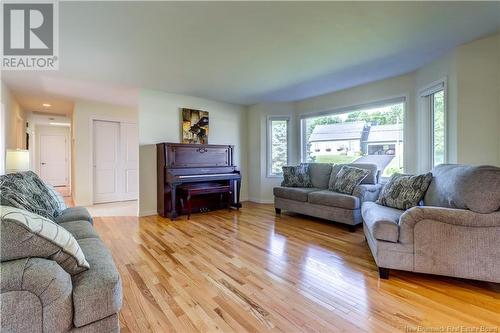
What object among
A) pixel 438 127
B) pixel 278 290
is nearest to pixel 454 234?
pixel 278 290

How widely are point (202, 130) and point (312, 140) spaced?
7.85 feet

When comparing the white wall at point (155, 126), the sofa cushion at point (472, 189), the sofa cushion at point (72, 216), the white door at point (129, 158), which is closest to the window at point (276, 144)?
the white wall at point (155, 126)

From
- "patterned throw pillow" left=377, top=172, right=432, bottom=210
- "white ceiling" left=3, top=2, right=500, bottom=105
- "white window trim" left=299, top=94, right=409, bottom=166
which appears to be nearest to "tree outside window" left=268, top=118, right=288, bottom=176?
"white window trim" left=299, top=94, right=409, bottom=166

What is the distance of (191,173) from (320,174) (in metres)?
2.35

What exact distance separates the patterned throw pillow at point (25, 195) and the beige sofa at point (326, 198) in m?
3.21

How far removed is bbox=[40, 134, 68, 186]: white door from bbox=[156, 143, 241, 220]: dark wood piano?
6.64 meters

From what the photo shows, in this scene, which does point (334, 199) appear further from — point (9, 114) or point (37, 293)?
point (9, 114)

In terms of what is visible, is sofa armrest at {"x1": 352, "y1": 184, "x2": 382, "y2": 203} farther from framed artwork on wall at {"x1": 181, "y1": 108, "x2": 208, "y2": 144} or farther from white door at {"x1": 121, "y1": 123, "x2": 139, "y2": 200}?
white door at {"x1": 121, "y1": 123, "x2": 139, "y2": 200}

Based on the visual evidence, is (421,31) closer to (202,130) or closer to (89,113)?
(202,130)

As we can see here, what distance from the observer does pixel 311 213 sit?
12.7 ft

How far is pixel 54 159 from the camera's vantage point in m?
8.59

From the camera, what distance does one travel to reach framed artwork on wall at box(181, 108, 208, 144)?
15.7 feet

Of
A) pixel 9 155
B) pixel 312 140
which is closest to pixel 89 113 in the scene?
pixel 9 155

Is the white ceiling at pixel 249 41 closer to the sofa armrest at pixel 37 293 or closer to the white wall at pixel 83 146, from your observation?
the white wall at pixel 83 146
